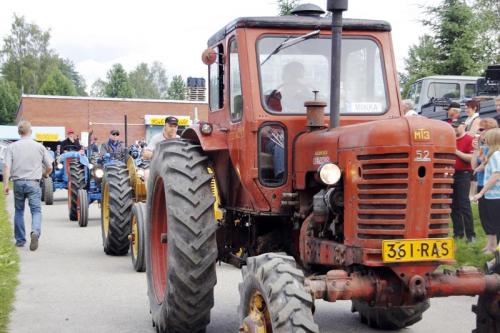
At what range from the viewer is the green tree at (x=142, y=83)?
10147cm

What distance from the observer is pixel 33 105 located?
4928 centimetres

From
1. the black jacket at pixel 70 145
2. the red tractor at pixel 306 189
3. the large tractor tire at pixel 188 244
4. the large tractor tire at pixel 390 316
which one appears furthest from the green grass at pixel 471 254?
the black jacket at pixel 70 145

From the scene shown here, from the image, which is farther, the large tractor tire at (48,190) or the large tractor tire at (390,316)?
the large tractor tire at (48,190)

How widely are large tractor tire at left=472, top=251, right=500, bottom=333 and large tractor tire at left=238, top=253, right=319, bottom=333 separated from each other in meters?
1.28

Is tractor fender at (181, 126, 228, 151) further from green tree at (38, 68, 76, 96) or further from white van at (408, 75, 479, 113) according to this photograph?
green tree at (38, 68, 76, 96)

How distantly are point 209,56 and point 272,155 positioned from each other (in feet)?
3.26

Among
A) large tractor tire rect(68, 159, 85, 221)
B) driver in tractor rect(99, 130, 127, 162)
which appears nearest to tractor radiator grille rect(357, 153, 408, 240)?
driver in tractor rect(99, 130, 127, 162)

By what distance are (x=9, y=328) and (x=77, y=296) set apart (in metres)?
1.43

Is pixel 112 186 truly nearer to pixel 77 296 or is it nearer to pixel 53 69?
pixel 77 296

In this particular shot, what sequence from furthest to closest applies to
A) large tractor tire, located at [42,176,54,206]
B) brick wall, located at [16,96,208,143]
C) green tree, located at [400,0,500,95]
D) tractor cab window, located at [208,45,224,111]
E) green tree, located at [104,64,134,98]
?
green tree, located at [104,64,134,98] < brick wall, located at [16,96,208,143] < green tree, located at [400,0,500,95] < large tractor tire, located at [42,176,54,206] < tractor cab window, located at [208,45,224,111]

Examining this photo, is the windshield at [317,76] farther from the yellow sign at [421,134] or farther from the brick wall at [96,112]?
the brick wall at [96,112]

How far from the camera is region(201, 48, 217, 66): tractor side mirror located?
581cm

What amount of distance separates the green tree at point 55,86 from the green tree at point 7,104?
301 cm

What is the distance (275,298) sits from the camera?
4082mm
